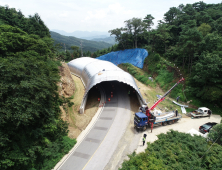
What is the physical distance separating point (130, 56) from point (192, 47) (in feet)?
75.1

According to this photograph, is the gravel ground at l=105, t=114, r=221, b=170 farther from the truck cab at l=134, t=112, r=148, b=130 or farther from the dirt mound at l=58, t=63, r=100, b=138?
the dirt mound at l=58, t=63, r=100, b=138

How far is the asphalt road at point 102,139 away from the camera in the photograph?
43.6 ft

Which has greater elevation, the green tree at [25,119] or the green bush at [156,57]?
the green bush at [156,57]

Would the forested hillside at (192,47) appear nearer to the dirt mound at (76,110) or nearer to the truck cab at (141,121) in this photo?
the truck cab at (141,121)

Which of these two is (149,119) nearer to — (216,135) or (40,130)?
(216,135)

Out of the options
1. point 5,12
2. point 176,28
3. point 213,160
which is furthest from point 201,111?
point 5,12

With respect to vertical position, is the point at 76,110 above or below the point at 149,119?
below

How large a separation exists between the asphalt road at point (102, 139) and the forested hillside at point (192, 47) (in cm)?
1416

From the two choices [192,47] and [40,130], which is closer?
A: [40,130]

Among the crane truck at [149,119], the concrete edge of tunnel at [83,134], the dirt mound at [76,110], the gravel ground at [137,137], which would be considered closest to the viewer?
the concrete edge of tunnel at [83,134]

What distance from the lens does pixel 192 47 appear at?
25.6 metres

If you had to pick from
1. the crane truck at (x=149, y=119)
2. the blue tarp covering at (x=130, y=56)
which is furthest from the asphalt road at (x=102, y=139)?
the blue tarp covering at (x=130, y=56)

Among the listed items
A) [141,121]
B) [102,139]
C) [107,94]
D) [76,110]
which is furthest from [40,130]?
[107,94]

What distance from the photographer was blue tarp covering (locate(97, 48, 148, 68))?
41.9 metres
